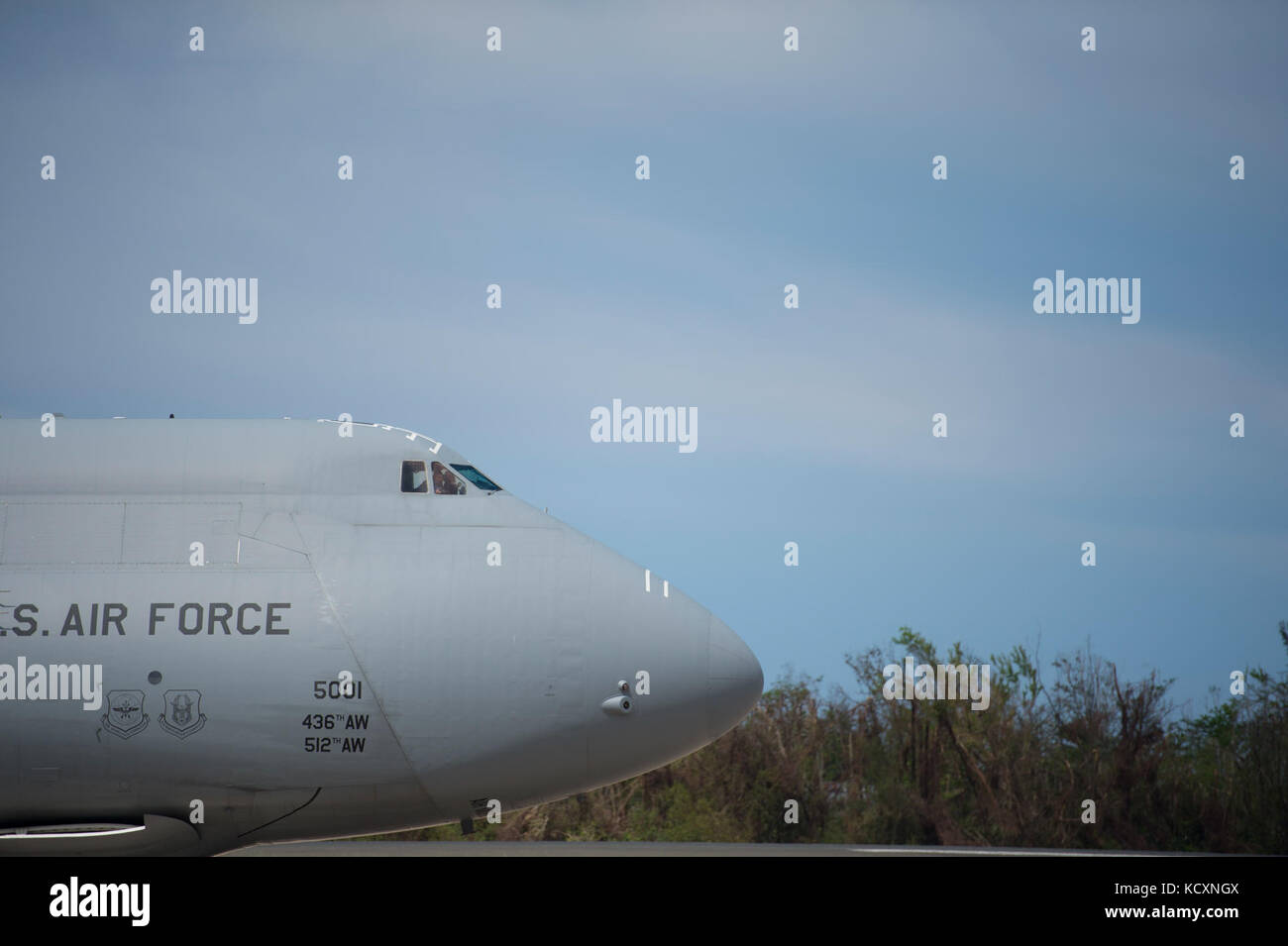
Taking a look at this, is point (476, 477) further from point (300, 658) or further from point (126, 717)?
point (126, 717)

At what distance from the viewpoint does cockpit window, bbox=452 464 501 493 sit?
1078cm

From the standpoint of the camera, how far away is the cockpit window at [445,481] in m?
10.7

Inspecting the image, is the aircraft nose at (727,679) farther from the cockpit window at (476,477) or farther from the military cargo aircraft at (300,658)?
the cockpit window at (476,477)

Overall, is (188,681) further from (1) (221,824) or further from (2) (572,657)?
(2) (572,657)

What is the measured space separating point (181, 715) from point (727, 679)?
14.7 feet

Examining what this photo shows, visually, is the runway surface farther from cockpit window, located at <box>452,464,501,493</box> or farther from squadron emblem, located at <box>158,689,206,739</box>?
squadron emblem, located at <box>158,689,206,739</box>

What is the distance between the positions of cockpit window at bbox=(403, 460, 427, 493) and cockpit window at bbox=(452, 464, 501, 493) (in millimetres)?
298

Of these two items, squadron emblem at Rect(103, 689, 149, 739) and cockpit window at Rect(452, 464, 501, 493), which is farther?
cockpit window at Rect(452, 464, 501, 493)

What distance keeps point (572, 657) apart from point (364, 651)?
170 cm

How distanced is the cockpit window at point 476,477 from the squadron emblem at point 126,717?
10.8 ft

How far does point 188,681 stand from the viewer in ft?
31.3
